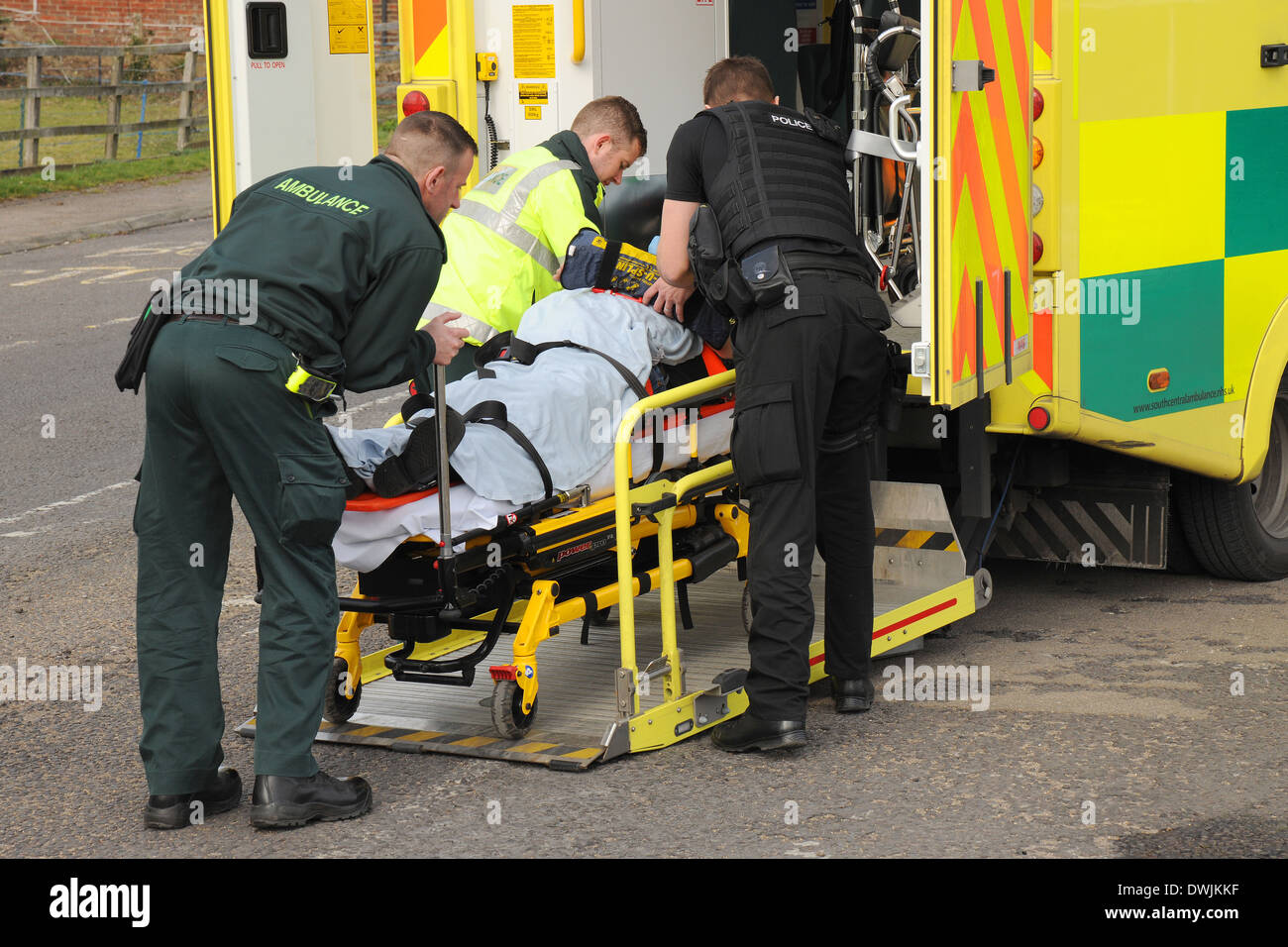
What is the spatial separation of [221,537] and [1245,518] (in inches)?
147

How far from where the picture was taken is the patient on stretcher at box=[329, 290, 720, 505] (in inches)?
175

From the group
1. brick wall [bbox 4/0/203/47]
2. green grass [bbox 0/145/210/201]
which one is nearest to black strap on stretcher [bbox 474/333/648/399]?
green grass [bbox 0/145/210/201]

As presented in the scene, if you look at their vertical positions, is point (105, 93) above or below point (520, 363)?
above

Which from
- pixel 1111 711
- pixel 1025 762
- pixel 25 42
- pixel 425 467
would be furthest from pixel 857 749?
pixel 25 42

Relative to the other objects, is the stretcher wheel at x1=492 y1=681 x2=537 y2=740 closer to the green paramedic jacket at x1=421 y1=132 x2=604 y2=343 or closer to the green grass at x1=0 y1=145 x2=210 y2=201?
the green paramedic jacket at x1=421 y1=132 x2=604 y2=343

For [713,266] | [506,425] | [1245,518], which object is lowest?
[1245,518]

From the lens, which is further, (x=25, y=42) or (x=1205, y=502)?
(x=25, y=42)

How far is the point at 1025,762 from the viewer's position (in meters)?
4.46

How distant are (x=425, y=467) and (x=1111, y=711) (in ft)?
6.79

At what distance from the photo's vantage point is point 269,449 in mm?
4004

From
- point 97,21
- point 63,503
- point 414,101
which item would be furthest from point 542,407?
point 97,21

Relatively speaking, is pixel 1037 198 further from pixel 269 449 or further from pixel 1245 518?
pixel 269 449

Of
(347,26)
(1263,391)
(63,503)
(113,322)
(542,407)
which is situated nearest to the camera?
(542,407)
